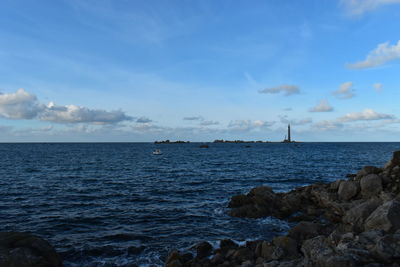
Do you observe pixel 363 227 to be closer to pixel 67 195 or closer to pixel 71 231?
pixel 71 231

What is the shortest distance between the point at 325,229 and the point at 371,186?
27.3ft

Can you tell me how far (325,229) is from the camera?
14773 mm

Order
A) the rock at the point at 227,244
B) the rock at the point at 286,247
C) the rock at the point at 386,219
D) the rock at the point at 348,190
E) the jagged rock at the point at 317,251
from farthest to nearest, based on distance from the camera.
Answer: the rock at the point at 348,190, the rock at the point at 227,244, the rock at the point at 286,247, the rock at the point at 386,219, the jagged rock at the point at 317,251

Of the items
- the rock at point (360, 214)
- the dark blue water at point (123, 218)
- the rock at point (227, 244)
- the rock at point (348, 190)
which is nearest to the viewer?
the rock at point (360, 214)

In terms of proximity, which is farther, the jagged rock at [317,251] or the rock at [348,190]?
the rock at [348,190]

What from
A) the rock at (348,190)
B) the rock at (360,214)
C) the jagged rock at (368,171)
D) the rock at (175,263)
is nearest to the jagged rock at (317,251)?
the rock at (360,214)

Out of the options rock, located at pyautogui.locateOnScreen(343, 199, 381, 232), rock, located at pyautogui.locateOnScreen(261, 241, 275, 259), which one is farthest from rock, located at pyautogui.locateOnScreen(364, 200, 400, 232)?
rock, located at pyautogui.locateOnScreen(261, 241, 275, 259)

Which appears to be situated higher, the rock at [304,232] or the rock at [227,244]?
the rock at [304,232]

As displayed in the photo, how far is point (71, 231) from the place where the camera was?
1689cm

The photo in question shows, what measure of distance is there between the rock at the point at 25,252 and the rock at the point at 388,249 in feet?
41.3

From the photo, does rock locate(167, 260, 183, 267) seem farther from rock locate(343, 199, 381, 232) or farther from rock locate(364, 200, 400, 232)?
rock locate(343, 199, 381, 232)

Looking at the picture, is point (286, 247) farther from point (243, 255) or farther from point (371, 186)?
point (371, 186)

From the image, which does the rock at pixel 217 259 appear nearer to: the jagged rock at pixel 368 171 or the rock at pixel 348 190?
the rock at pixel 348 190

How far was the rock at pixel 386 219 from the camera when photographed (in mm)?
10492
